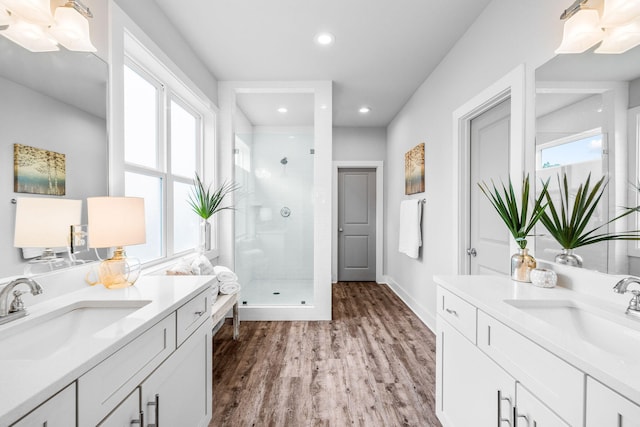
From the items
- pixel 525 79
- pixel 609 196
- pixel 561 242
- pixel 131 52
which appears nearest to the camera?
pixel 609 196

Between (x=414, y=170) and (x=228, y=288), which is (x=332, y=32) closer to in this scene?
(x=414, y=170)

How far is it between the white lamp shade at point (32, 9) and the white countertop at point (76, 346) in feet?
3.73

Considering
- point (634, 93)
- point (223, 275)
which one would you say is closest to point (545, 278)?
point (634, 93)

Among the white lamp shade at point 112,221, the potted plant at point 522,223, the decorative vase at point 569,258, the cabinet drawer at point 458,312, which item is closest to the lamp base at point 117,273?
the white lamp shade at point 112,221

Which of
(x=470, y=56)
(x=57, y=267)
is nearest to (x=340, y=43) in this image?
(x=470, y=56)

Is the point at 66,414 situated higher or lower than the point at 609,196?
lower

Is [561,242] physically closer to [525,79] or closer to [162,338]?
[525,79]

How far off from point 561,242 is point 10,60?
8.05 ft

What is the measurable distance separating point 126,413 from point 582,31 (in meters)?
2.32

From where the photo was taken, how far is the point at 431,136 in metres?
3.13

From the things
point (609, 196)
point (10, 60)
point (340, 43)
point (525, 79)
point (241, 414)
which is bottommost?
point (241, 414)

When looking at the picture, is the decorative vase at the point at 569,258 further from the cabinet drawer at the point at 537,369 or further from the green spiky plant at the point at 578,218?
the cabinet drawer at the point at 537,369

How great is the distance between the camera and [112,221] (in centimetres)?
135

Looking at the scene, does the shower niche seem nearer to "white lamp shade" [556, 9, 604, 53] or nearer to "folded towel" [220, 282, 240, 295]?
"folded towel" [220, 282, 240, 295]
